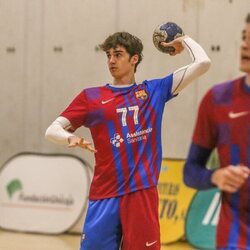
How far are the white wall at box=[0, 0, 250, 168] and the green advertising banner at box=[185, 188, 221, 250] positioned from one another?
67 cm

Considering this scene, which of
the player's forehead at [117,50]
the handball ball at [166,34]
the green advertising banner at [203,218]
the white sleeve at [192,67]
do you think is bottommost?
the green advertising banner at [203,218]

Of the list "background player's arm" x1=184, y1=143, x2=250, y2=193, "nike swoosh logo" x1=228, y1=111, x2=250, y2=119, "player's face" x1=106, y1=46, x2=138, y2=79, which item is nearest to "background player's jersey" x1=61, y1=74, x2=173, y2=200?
"player's face" x1=106, y1=46, x2=138, y2=79

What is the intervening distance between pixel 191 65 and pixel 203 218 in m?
3.41

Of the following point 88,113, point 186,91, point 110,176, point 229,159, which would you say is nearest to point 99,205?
point 110,176

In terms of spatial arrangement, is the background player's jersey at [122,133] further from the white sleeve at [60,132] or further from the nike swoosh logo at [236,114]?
the nike swoosh logo at [236,114]

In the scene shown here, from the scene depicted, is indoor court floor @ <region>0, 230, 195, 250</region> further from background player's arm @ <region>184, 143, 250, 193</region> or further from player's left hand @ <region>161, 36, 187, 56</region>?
background player's arm @ <region>184, 143, 250, 193</region>

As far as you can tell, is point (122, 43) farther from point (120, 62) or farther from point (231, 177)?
point (231, 177)

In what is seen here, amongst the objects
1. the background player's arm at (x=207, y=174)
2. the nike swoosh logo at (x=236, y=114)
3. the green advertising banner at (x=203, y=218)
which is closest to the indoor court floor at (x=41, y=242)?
the green advertising banner at (x=203, y=218)

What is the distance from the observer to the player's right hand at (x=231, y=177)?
6.83ft

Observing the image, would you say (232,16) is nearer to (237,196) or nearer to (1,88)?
(1,88)

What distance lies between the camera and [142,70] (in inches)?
Result: 306

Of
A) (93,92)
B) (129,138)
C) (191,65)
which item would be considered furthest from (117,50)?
(129,138)

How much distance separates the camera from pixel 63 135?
3764mm

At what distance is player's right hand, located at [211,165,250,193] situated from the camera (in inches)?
82.0
